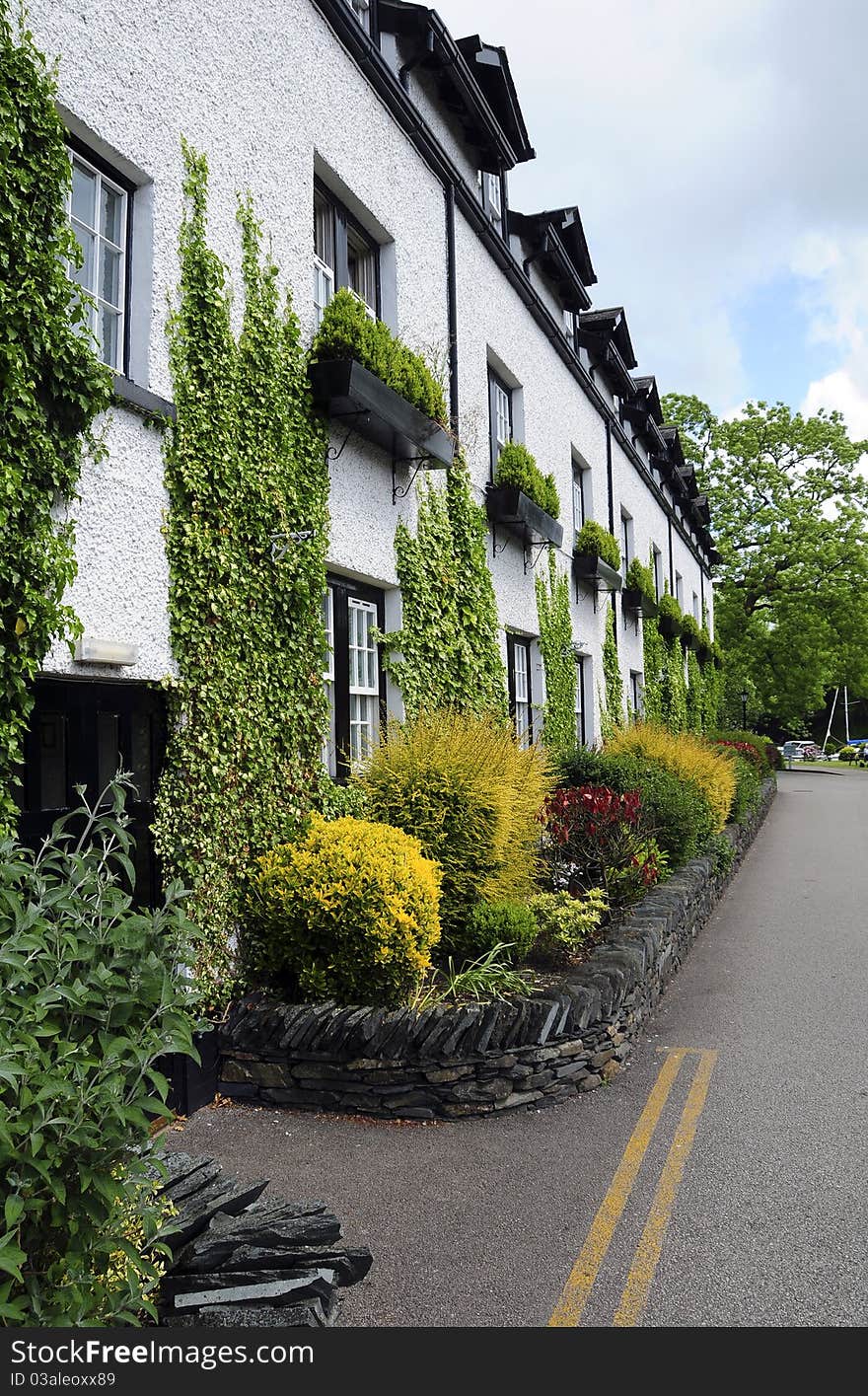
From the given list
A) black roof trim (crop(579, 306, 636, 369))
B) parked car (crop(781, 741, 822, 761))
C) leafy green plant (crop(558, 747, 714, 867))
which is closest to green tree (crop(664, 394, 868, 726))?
parked car (crop(781, 741, 822, 761))

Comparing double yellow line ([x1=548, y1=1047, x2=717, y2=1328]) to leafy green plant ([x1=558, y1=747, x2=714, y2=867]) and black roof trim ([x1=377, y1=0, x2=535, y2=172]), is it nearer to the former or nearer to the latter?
leafy green plant ([x1=558, y1=747, x2=714, y2=867])

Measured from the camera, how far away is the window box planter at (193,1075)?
5301 millimetres

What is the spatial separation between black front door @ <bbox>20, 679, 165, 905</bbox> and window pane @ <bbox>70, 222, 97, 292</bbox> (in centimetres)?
220

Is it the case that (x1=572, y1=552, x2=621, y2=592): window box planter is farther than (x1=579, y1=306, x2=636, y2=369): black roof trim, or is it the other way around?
(x1=579, y1=306, x2=636, y2=369): black roof trim

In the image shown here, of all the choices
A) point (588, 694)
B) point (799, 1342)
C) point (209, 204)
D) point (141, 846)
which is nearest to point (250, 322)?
point (209, 204)

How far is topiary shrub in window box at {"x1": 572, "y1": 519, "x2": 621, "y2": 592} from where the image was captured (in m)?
15.0

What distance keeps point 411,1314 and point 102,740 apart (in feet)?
10.4

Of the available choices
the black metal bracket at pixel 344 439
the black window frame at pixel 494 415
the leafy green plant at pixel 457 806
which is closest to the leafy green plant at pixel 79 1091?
the leafy green plant at pixel 457 806

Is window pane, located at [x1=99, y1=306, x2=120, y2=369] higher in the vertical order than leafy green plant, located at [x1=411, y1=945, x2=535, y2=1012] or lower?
higher

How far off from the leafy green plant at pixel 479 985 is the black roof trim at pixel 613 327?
13.9 metres

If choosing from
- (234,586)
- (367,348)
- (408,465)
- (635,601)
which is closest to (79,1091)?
(234,586)

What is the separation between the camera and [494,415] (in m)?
12.2

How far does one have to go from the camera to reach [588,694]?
53.2 ft

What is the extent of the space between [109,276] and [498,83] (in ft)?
25.2
